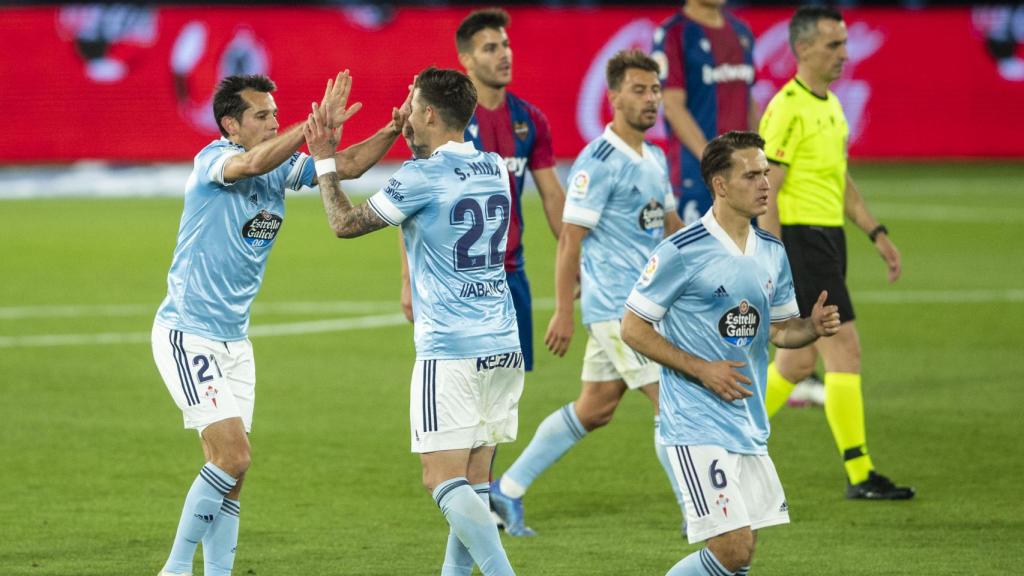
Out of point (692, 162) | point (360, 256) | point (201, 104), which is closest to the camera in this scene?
point (692, 162)

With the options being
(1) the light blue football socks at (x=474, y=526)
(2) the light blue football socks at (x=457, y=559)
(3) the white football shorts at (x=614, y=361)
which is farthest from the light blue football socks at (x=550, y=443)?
(1) the light blue football socks at (x=474, y=526)

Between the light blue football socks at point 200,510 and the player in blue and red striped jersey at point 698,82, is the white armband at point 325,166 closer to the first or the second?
the light blue football socks at point 200,510

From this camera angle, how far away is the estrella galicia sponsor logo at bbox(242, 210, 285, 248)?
22.3 feet

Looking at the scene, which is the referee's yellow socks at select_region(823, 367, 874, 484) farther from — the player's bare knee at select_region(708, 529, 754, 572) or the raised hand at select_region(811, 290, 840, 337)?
the player's bare knee at select_region(708, 529, 754, 572)

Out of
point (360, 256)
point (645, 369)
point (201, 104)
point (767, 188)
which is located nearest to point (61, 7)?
point (201, 104)

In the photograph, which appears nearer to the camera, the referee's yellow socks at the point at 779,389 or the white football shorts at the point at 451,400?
the white football shorts at the point at 451,400

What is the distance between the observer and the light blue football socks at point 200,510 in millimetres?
6566

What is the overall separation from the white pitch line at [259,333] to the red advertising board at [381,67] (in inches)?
436

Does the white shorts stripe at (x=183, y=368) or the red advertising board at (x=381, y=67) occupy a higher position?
the red advertising board at (x=381, y=67)

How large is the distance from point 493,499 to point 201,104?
60.0 feet

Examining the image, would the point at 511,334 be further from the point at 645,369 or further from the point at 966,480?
the point at 966,480

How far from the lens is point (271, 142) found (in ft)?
20.9

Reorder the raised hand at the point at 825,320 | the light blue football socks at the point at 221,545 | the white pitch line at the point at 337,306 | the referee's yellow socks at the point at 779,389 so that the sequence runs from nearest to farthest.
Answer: the raised hand at the point at 825,320 → the light blue football socks at the point at 221,545 → the referee's yellow socks at the point at 779,389 → the white pitch line at the point at 337,306

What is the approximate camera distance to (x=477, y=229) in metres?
6.18
